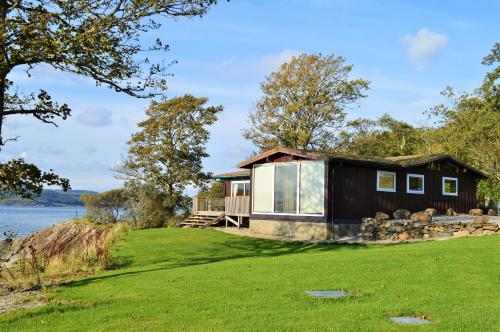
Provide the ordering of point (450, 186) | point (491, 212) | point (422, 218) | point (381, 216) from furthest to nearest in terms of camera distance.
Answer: point (491, 212) < point (450, 186) < point (381, 216) < point (422, 218)

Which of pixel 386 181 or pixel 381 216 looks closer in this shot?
pixel 381 216

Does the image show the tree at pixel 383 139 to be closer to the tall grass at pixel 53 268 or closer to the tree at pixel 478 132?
the tree at pixel 478 132

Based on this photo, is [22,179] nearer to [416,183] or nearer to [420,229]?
[420,229]

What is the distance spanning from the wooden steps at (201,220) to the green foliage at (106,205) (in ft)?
18.9

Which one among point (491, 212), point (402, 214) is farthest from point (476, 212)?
point (402, 214)

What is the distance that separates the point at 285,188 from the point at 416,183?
670cm

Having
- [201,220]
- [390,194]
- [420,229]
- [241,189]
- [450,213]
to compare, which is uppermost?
[241,189]

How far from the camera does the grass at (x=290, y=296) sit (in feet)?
25.0

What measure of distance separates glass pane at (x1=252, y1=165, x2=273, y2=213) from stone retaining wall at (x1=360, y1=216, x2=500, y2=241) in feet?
16.5

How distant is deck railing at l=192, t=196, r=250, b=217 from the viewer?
29438 mm

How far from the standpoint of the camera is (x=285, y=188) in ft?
83.4

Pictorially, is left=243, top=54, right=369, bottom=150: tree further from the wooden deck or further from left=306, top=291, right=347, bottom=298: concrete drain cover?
left=306, top=291, right=347, bottom=298: concrete drain cover

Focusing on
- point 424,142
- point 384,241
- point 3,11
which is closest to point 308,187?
point 384,241

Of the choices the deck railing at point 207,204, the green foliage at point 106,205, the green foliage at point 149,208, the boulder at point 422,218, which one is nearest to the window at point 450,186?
the boulder at point 422,218
